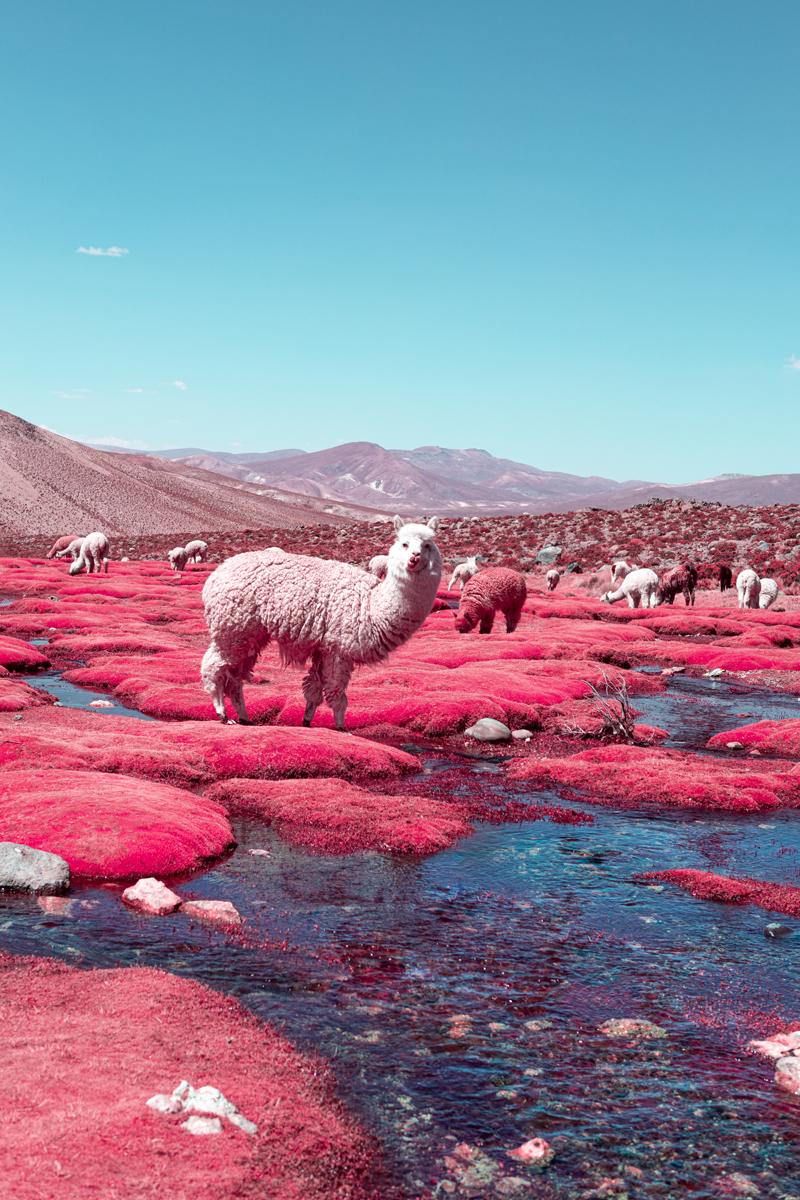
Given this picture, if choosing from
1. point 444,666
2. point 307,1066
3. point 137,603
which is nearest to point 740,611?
point 444,666

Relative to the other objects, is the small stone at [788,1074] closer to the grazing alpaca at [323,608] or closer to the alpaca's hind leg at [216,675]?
the grazing alpaca at [323,608]

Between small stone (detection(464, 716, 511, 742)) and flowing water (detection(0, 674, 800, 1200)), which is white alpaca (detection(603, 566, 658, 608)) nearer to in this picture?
small stone (detection(464, 716, 511, 742))

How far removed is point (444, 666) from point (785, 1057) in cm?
1983

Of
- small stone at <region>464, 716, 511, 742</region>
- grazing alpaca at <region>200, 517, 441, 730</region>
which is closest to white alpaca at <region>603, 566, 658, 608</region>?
small stone at <region>464, 716, 511, 742</region>

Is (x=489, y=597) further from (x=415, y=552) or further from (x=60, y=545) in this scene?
(x=60, y=545)

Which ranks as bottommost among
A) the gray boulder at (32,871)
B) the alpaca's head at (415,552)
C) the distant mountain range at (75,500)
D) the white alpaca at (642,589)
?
the gray boulder at (32,871)

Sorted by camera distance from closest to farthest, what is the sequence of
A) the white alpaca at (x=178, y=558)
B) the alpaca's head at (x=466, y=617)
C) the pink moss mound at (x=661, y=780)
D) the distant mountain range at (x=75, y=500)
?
1. the pink moss mound at (x=661, y=780)
2. the alpaca's head at (x=466, y=617)
3. the white alpaca at (x=178, y=558)
4. the distant mountain range at (x=75, y=500)

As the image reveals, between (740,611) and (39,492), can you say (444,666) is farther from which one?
(39,492)

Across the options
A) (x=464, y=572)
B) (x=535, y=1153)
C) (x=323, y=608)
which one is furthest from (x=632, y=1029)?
(x=464, y=572)

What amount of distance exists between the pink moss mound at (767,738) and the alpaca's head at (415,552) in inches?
285

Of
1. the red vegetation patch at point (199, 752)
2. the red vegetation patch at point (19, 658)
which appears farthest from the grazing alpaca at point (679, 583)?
the red vegetation patch at point (199, 752)

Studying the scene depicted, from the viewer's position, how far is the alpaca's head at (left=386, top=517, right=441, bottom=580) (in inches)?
598

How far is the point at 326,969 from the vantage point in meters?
7.64

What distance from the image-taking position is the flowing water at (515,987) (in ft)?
17.9
